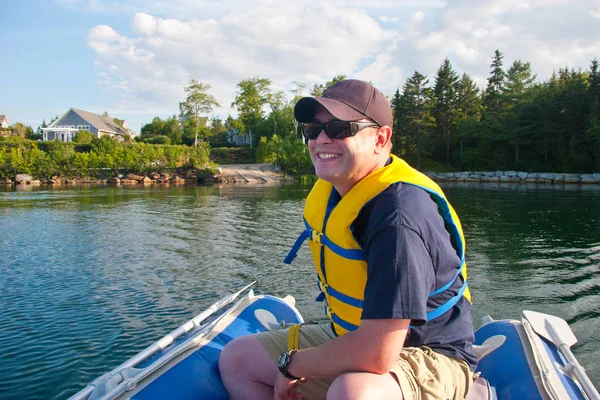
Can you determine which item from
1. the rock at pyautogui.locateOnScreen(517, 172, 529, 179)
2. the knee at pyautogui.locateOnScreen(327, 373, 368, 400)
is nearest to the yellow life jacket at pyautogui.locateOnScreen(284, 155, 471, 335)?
the knee at pyautogui.locateOnScreen(327, 373, 368, 400)

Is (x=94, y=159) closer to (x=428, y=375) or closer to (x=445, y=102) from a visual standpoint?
(x=445, y=102)

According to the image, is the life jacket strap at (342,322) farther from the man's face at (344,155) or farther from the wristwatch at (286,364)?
the man's face at (344,155)

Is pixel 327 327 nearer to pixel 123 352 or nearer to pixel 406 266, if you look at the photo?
pixel 406 266

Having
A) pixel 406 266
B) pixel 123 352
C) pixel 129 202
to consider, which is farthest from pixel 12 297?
pixel 129 202

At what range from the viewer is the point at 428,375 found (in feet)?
6.37

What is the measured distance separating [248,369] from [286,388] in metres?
0.39

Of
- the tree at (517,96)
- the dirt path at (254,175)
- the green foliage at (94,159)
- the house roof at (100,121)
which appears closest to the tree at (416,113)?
the tree at (517,96)

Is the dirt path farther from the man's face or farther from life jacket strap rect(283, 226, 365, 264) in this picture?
the man's face

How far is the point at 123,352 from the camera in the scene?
501 centimetres

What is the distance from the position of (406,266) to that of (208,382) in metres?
1.53

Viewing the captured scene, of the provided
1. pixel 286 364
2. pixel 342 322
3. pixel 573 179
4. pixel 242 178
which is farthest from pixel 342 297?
pixel 573 179

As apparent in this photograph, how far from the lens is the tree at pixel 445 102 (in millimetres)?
53000

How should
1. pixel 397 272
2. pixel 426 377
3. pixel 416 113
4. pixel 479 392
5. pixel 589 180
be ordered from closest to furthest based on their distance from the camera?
pixel 397 272, pixel 426 377, pixel 479 392, pixel 589 180, pixel 416 113

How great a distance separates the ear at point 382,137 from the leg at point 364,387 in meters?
0.99
